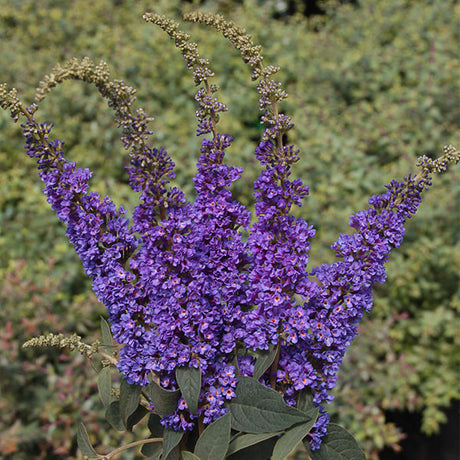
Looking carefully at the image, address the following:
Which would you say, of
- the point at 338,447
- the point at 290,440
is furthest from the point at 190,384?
the point at 338,447

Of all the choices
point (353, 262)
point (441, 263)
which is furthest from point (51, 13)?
point (353, 262)

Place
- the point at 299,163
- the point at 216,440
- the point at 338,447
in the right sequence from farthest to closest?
the point at 299,163, the point at 338,447, the point at 216,440

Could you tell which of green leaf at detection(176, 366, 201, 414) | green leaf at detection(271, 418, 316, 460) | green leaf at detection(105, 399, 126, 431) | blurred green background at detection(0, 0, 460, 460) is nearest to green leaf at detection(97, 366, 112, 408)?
green leaf at detection(105, 399, 126, 431)

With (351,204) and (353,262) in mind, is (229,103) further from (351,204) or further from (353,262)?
(353,262)

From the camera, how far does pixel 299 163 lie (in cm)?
298

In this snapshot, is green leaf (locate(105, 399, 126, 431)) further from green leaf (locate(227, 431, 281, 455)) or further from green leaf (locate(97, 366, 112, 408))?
green leaf (locate(227, 431, 281, 455))

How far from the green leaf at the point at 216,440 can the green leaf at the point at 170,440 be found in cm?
4

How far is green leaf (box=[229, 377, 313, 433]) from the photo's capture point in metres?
0.84

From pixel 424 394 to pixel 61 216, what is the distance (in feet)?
7.65

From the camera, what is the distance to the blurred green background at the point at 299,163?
2.35 meters

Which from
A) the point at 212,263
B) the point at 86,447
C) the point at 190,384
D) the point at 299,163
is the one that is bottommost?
the point at 86,447

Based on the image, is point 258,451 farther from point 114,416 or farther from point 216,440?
point 114,416

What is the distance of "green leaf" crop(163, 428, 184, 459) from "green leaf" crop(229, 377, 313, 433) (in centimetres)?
9

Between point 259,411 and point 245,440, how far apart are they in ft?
0.20
